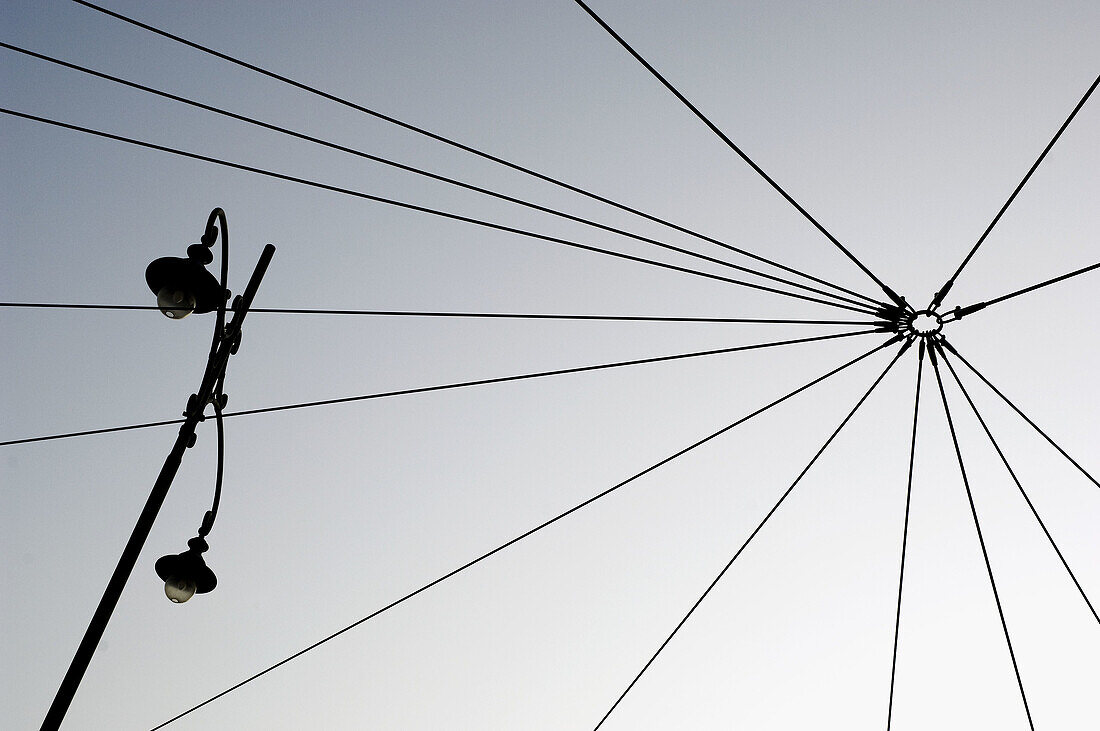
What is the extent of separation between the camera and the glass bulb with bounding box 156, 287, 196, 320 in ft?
16.5

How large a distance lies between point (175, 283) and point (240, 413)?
1.98 m

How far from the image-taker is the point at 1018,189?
509 centimetres

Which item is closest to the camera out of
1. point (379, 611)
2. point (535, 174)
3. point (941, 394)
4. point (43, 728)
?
point (43, 728)

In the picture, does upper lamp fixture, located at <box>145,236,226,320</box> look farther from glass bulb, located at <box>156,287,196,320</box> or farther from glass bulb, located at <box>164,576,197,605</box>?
glass bulb, located at <box>164,576,197,605</box>

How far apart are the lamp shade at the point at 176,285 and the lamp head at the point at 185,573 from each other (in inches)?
48.5

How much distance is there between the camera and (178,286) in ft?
16.5

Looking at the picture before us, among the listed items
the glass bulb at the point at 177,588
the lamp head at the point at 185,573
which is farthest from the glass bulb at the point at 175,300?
the glass bulb at the point at 177,588

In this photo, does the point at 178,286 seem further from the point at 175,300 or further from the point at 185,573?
the point at 185,573

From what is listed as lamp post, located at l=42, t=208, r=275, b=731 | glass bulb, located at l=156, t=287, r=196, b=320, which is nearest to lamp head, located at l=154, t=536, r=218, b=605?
lamp post, located at l=42, t=208, r=275, b=731

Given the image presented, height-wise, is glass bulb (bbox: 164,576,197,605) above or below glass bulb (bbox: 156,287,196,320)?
below

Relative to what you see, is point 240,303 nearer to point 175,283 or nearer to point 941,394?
point 175,283

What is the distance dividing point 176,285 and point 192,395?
550mm

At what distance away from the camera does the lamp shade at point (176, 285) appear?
5.02 meters

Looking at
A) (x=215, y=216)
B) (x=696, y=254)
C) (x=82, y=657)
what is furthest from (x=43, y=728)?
(x=696, y=254)
